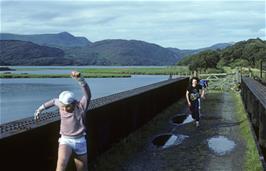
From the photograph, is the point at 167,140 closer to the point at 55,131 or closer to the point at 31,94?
the point at 55,131

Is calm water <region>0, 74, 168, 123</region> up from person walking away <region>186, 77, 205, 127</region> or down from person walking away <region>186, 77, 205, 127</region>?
down

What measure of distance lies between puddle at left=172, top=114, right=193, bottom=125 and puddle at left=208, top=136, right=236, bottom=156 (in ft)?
11.7

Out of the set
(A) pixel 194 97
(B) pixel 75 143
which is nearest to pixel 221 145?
(A) pixel 194 97

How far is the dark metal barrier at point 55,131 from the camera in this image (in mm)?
5957

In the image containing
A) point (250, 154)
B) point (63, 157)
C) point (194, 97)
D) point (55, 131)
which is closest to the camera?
point (63, 157)

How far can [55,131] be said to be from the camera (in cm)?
743

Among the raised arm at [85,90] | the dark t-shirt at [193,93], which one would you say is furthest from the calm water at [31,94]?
the raised arm at [85,90]

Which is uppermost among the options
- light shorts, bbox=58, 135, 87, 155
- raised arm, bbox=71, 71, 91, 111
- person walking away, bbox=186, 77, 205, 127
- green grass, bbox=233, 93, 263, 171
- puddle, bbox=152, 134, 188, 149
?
raised arm, bbox=71, 71, 91, 111

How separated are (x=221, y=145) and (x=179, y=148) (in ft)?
3.49

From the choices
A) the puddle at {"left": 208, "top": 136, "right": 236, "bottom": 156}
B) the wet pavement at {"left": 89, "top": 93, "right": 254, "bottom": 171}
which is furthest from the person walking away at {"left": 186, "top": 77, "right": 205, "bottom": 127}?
the puddle at {"left": 208, "top": 136, "right": 236, "bottom": 156}

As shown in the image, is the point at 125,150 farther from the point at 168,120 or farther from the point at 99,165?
the point at 168,120

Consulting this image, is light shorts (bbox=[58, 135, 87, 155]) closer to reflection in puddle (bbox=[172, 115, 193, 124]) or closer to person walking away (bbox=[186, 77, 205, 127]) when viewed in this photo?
person walking away (bbox=[186, 77, 205, 127])

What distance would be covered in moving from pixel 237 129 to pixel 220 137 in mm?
1710

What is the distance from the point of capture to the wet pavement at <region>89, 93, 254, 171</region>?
9086mm
